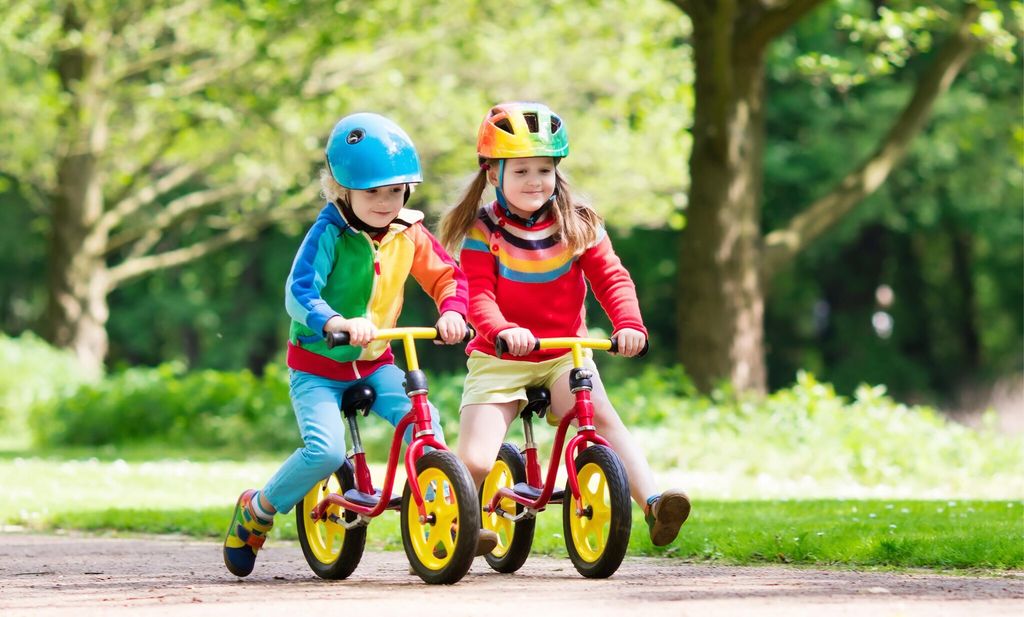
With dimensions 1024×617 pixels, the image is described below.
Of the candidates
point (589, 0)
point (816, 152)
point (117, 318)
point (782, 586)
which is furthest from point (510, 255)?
point (117, 318)

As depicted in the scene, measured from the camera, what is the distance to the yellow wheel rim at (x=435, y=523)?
18.4ft

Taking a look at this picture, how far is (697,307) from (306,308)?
9.48 meters

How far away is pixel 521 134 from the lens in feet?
19.4

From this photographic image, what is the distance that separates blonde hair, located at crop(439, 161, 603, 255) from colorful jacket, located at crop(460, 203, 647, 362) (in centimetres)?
4

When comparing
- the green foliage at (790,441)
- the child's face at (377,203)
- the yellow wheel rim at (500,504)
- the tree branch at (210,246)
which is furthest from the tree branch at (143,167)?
the child's face at (377,203)

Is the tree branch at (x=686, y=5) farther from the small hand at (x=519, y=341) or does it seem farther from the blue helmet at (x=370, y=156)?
the small hand at (x=519, y=341)

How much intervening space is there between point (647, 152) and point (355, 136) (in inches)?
711

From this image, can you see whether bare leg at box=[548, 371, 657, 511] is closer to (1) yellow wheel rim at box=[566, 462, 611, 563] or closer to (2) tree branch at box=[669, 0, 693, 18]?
(1) yellow wheel rim at box=[566, 462, 611, 563]

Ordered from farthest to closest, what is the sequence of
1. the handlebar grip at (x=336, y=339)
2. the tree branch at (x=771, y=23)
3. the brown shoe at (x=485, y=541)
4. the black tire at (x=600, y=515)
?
the tree branch at (x=771, y=23) < the brown shoe at (x=485, y=541) < the black tire at (x=600, y=515) < the handlebar grip at (x=336, y=339)

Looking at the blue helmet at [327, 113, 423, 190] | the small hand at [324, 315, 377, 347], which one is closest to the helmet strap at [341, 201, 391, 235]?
the blue helmet at [327, 113, 423, 190]

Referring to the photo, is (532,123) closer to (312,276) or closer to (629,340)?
(629,340)

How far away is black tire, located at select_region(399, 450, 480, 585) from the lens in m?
5.46

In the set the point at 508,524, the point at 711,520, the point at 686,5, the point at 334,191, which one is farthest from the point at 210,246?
the point at 334,191

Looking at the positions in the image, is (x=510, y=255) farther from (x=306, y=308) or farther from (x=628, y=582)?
(x=628, y=582)
